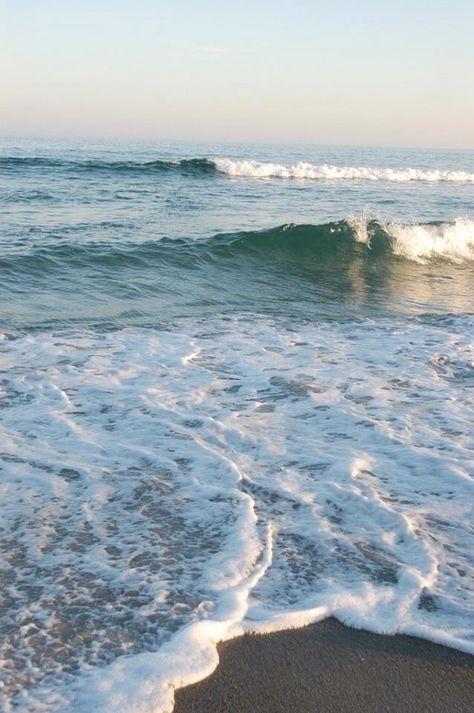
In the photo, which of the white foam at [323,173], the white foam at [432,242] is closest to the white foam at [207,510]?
the white foam at [432,242]

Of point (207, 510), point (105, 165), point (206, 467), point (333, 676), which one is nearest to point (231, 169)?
point (105, 165)

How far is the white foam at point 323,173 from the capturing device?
29.8 meters

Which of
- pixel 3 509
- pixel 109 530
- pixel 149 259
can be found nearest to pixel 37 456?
pixel 3 509

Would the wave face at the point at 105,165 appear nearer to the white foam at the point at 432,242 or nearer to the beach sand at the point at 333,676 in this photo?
the white foam at the point at 432,242

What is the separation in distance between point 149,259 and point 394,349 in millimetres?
5346

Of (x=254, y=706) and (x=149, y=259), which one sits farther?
(x=149, y=259)

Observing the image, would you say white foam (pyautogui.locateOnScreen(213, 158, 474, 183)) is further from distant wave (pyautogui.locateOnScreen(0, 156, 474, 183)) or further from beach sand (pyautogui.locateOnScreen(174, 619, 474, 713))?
beach sand (pyautogui.locateOnScreen(174, 619, 474, 713))

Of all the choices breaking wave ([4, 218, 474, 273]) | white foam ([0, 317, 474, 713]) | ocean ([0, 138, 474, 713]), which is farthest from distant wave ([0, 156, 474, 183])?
white foam ([0, 317, 474, 713])

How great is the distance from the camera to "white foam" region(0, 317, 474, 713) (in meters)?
2.70

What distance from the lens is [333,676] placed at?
8.34 ft

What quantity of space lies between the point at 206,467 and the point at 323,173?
30066 mm

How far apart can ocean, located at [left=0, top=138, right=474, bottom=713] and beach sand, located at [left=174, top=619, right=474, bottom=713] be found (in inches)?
2.8

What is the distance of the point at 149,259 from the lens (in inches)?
449

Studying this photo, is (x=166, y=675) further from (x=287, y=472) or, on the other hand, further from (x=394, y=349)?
(x=394, y=349)
